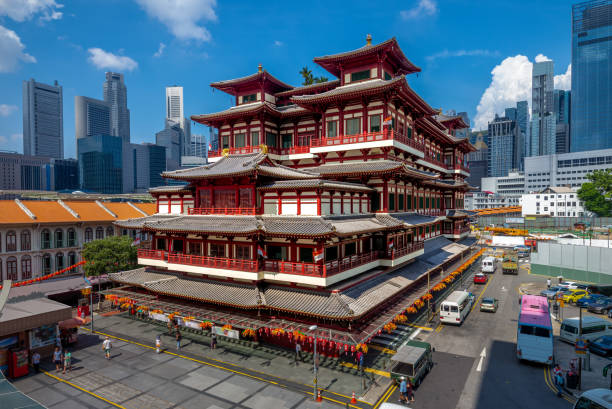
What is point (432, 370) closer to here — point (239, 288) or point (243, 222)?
point (239, 288)

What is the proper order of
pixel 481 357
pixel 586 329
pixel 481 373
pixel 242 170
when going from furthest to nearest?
pixel 586 329
pixel 242 170
pixel 481 357
pixel 481 373

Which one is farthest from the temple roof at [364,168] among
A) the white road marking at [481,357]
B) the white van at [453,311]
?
the white road marking at [481,357]

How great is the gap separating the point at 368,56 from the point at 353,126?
8.30 meters

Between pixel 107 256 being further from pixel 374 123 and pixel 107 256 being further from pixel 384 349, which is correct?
pixel 374 123

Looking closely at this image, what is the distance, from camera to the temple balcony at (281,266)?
88.2ft

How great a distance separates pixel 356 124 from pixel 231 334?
24.6 metres

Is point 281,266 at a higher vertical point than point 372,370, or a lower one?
higher

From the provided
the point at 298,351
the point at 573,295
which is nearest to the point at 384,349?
the point at 298,351

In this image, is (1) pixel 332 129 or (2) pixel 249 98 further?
(2) pixel 249 98

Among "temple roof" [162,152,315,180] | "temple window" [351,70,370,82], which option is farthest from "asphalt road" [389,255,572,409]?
"temple window" [351,70,370,82]

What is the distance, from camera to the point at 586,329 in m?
33.1

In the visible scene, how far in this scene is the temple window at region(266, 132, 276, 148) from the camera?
1704 inches

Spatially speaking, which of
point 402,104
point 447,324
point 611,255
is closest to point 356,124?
point 402,104

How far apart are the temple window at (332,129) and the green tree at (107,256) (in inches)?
1228
